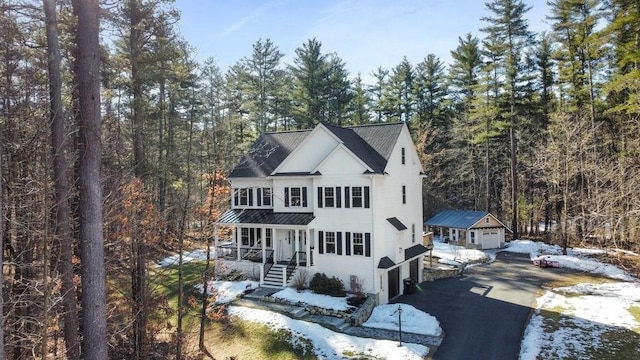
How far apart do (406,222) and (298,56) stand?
23855mm

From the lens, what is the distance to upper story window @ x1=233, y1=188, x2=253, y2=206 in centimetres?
2530

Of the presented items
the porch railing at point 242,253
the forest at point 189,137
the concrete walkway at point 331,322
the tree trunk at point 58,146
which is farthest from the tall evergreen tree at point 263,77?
the tree trunk at point 58,146

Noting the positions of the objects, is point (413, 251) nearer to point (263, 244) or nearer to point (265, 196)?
point (263, 244)

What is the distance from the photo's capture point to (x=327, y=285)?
792 inches

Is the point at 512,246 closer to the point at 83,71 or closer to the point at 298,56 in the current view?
the point at 298,56

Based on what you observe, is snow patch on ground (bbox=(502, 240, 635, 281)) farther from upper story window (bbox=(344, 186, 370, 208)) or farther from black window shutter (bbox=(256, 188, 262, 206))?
black window shutter (bbox=(256, 188, 262, 206))

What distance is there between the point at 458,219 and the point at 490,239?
321cm

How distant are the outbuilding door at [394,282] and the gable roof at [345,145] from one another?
5.70m

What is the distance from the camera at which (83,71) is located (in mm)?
7469

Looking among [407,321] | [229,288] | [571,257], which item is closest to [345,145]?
[407,321]

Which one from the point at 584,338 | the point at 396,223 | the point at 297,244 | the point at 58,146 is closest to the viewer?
the point at 58,146

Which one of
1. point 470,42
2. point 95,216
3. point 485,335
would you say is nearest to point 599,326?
point 485,335

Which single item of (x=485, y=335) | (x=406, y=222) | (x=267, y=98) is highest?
(x=267, y=98)

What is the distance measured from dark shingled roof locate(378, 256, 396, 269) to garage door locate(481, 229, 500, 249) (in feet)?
57.3
